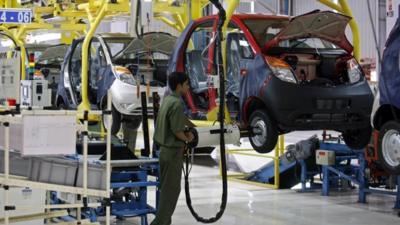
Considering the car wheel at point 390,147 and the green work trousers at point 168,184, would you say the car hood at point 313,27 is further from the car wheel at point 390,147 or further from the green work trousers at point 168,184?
the green work trousers at point 168,184

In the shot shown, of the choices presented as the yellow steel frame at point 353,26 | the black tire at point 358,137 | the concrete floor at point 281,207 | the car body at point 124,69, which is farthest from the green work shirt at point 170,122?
the car body at point 124,69

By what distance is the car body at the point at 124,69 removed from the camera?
440 inches

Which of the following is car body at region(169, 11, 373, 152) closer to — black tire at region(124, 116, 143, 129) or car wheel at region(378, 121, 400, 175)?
car wheel at region(378, 121, 400, 175)

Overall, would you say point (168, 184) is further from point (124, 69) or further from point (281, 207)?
point (124, 69)

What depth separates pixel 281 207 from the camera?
9883 mm

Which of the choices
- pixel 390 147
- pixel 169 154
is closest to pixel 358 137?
pixel 390 147

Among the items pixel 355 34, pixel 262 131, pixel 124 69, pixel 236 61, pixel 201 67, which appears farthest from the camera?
pixel 124 69

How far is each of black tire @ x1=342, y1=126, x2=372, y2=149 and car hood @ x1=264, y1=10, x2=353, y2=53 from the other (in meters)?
1.21

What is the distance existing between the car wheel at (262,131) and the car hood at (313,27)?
0.77 metres

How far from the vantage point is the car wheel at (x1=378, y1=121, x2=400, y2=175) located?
23.1ft

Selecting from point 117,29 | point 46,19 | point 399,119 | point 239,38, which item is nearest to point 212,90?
point 239,38

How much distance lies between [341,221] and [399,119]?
7.08 ft

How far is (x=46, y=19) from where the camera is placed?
15.6 metres

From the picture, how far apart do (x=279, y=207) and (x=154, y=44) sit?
3587 mm
